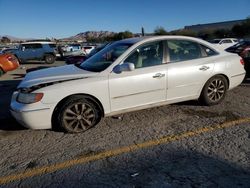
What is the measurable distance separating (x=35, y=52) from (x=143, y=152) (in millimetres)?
20601

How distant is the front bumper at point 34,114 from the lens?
434 cm

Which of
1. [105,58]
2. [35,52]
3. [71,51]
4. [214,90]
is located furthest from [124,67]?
[71,51]

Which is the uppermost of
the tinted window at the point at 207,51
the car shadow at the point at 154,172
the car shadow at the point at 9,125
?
the tinted window at the point at 207,51

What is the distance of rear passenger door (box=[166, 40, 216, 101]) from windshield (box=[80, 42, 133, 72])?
89 cm

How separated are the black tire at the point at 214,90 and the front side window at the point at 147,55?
125 cm

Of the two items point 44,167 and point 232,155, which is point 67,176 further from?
point 232,155

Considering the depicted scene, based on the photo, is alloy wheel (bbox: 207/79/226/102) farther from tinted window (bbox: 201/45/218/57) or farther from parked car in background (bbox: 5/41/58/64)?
parked car in background (bbox: 5/41/58/64)

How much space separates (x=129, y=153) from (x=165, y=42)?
8.01 feet

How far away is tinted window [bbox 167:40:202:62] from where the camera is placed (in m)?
5.35

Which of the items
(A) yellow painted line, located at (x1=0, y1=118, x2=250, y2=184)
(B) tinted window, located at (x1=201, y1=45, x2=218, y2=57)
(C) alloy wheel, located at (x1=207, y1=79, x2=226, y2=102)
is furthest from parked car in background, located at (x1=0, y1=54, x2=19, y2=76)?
(A) yellow painted line, located at (x1=0, y1=118, x2=250, y2=184)

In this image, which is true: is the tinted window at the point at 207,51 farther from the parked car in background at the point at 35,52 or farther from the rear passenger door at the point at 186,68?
the parked car in background at the point at 35,52

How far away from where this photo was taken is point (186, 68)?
5336mm

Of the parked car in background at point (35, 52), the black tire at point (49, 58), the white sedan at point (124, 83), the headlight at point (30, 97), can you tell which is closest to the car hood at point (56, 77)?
the white sedan at point (124, 83)

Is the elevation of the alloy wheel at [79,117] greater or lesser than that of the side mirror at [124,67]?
lesser
